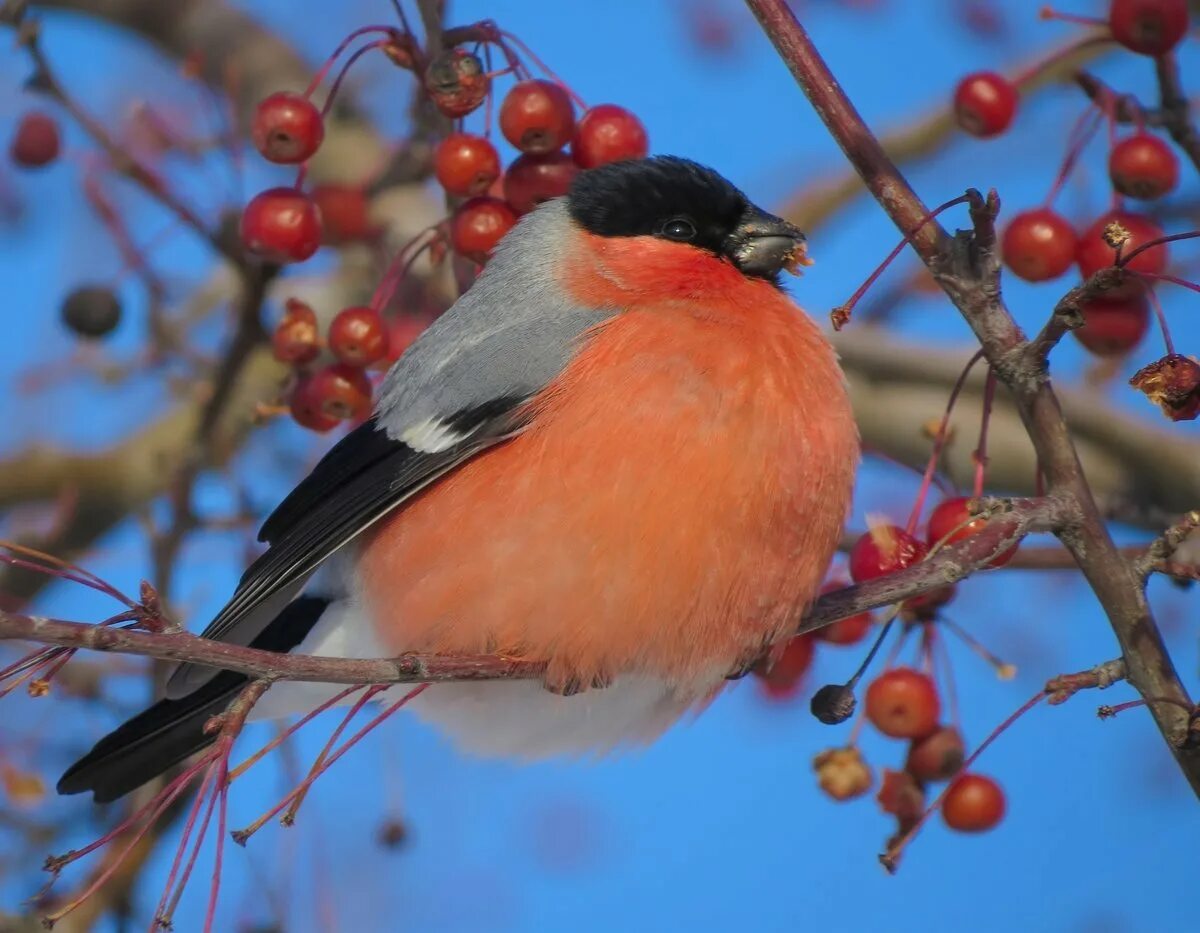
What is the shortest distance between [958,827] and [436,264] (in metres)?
1.66

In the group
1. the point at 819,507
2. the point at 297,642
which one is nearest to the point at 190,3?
the point at 297,642

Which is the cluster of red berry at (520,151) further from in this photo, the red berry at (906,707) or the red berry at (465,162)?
the red berry at (906,707)

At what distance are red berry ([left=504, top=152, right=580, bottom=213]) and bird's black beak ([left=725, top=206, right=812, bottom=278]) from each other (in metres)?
0.39

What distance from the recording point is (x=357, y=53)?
302 centimetres

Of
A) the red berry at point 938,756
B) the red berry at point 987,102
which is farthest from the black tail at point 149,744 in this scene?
the red berry at point 987,102

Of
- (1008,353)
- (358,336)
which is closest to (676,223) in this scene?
(358,336)

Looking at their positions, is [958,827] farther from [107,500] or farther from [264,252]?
[107,500]

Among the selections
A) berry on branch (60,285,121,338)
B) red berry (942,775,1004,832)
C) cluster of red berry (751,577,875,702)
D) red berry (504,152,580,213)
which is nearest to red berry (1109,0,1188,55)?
red berry (504,152,580,213)

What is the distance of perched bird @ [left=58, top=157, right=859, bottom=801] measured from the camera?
104 inches

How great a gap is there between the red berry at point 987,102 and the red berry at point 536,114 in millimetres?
834

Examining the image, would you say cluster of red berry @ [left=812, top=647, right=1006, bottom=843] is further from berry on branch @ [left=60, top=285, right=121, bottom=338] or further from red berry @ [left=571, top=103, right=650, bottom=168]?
berry on branch @ [left=60, top=285, right=121, bottom=338]

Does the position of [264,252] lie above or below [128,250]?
below

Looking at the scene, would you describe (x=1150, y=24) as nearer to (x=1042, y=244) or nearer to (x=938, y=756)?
(x=1042, y=244)

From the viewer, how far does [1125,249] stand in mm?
2799
